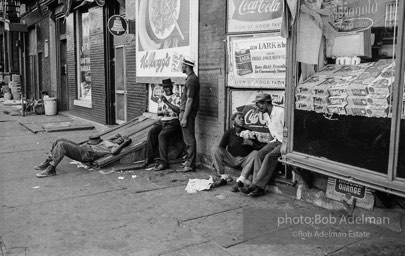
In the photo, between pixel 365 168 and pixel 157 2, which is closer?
pixel 365 168

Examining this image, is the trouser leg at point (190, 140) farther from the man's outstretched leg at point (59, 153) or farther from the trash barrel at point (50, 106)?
the trash barrel at point (50, 106)

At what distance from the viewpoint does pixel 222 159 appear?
6.41 m

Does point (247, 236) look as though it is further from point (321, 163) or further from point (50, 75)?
point (50, 75)

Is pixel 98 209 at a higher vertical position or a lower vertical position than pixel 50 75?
lower

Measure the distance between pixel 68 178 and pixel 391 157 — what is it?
16.4 ft

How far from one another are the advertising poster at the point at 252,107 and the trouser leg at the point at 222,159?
0.52 m

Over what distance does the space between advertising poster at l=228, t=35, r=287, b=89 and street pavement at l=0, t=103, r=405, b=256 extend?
1663 millimetres

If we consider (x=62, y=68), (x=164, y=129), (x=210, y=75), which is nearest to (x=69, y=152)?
(x=164, y=129)

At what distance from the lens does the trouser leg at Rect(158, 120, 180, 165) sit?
7.41m

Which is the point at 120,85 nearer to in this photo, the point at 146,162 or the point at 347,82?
the point at 146,162

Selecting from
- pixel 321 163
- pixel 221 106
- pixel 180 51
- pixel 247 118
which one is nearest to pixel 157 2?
pixel 180 51

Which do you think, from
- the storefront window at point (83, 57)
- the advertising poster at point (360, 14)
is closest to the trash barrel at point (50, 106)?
the storefront window at point (83, 57)

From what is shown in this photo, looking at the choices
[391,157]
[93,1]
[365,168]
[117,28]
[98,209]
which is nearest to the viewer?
[391,157]

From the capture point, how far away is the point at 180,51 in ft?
26.5
